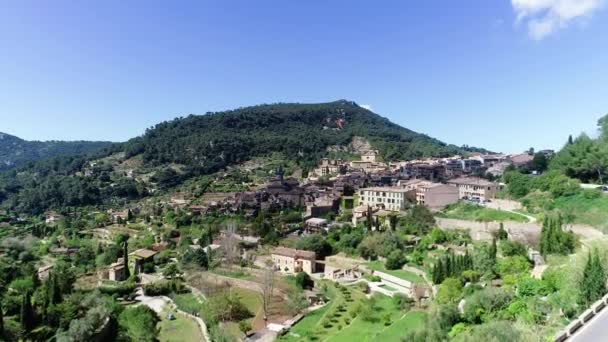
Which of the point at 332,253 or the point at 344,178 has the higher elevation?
the point at 344,178

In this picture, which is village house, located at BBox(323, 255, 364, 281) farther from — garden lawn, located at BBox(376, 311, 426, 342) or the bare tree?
garden lawn, located at BBox(376, 311, 426, 342)

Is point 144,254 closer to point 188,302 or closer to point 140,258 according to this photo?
point 140,258

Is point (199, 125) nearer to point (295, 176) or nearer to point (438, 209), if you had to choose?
point (295, 176)

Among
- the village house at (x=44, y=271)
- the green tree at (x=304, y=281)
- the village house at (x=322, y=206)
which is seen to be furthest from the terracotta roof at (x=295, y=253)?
the village house at (x=44, y=271)

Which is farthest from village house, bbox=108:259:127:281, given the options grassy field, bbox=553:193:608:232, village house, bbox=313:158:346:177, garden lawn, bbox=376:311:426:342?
village house, bbox=313:158:346:177

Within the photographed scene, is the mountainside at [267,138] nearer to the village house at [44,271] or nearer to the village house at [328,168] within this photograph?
the village house at [328,168]

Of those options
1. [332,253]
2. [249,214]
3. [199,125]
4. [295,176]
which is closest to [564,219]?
[332,253]

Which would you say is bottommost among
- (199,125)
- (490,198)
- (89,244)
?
(89,244)
